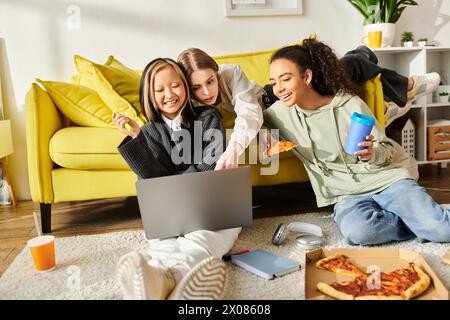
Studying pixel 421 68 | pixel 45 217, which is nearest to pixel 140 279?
pixel 45 217

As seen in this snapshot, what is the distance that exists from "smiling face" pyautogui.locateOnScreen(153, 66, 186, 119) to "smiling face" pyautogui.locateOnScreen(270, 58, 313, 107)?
1.12 ft

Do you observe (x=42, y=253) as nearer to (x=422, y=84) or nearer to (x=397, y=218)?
(x=397, y=218)

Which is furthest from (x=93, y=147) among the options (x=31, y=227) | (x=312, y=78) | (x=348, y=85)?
(x=348, y=85)

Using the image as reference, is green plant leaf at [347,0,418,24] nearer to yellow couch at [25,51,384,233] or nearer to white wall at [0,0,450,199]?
white wall at [0,0,450,199]

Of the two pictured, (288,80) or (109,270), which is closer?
(109,270)

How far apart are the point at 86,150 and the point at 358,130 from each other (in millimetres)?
1020

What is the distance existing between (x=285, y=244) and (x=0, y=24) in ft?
6.29

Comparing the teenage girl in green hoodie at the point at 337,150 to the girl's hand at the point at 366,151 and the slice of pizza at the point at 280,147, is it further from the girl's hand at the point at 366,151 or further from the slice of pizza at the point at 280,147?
the slice of pizza at the point at 280,147

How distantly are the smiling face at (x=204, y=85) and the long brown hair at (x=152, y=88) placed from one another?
4 cm

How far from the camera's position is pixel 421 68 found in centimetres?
254

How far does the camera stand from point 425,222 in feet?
4.52

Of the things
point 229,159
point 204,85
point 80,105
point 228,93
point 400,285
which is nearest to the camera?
point 400,285

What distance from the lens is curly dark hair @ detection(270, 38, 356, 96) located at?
158cm

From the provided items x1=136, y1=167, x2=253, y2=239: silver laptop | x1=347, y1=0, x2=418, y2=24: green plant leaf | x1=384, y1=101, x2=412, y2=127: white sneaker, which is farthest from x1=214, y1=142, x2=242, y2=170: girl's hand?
x1=347, y1=0, x2=418, y2=24: green plant leaf
